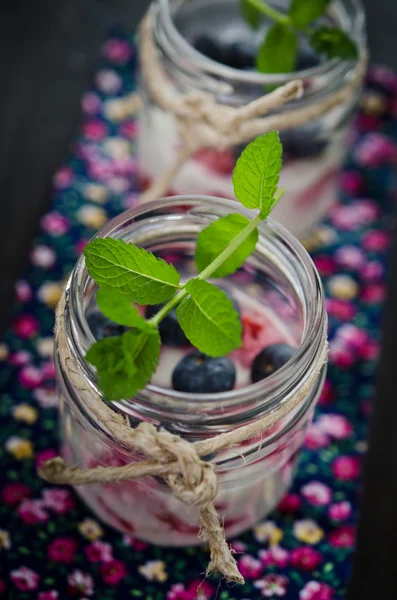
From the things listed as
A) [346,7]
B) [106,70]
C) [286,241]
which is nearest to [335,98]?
[346,7]

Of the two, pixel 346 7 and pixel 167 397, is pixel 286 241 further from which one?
pixel 346 7

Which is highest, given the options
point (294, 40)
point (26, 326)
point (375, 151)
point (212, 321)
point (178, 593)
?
point (294, 40)

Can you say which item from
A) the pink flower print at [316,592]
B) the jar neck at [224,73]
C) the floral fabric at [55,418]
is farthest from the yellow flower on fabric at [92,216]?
the pink flower print at [316,592]

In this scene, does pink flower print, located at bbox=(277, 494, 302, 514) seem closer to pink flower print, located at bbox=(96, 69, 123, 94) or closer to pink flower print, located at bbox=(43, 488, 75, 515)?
pink flower print, located at bbox=(43, 488, 75, 515)

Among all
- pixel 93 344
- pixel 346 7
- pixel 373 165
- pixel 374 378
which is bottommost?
pixel 374 378

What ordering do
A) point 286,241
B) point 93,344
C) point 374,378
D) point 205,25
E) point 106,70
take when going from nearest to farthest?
point 93,344, point 286,241, point 374,378, point 205,25, point 106,70

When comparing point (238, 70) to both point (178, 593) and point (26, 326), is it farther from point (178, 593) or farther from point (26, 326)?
point (178, 593)

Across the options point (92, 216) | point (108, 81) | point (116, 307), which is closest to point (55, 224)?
point (92, 216)
